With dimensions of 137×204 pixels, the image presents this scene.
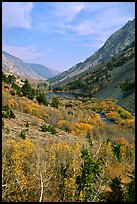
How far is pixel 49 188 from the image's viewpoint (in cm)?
858

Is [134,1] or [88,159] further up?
[134,1]

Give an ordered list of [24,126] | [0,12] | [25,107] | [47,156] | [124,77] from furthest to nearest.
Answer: [124,77] → [25,107] → [24,126] → [47,156] → [0,12]

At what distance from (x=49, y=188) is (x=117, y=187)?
2385 millimetres

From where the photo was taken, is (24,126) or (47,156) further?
(24,126)

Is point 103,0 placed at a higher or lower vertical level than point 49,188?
higher

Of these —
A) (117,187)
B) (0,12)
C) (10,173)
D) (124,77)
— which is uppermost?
(124,77)

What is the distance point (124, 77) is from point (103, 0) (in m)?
97.9

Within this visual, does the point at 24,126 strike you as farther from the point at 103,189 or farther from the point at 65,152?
the point at 103,189

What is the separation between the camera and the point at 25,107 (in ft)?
105

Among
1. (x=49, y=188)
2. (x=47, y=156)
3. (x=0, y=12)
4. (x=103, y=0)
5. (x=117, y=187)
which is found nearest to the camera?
(x=103, y=0)

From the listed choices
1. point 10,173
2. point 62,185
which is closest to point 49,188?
point 62,185

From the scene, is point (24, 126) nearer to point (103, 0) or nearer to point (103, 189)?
point (103, 189)

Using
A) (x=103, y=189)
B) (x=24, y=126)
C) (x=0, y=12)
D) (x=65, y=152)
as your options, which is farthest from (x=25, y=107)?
(x=0, y=12)

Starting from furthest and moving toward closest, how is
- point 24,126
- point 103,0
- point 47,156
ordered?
point 24,126, point 47,156, point 103,0
